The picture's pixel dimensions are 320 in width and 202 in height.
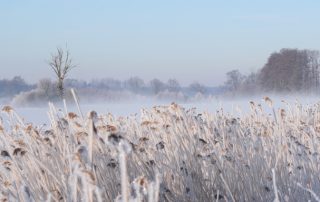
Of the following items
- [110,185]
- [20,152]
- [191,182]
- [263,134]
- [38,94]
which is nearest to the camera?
[20,152]

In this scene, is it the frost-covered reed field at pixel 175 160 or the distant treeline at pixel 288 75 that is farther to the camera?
the distant treeline at pixel 288 75

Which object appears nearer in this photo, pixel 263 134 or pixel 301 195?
pixel 301 195

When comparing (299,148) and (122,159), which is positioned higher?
(122,159)

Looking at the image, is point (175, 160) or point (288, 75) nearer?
point (175, 160)

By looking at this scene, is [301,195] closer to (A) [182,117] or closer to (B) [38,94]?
(A) [182,117]

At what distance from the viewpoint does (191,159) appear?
3.29 metres

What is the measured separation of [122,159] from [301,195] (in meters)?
2.30

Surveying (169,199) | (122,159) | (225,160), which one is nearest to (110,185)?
(169,199)

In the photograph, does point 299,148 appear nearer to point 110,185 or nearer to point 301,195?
point 301,195

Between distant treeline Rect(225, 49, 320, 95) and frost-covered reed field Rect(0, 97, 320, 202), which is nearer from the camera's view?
frost-covered reed field Rect(0, 97, 320, 202)

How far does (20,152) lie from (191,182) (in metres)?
1.02

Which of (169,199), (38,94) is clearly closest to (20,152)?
(169,199)

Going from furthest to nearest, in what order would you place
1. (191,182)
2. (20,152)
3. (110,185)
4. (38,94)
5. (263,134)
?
(38,94), (263,134), (191,182), (110,185), (20,152)

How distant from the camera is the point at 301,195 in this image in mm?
3314
